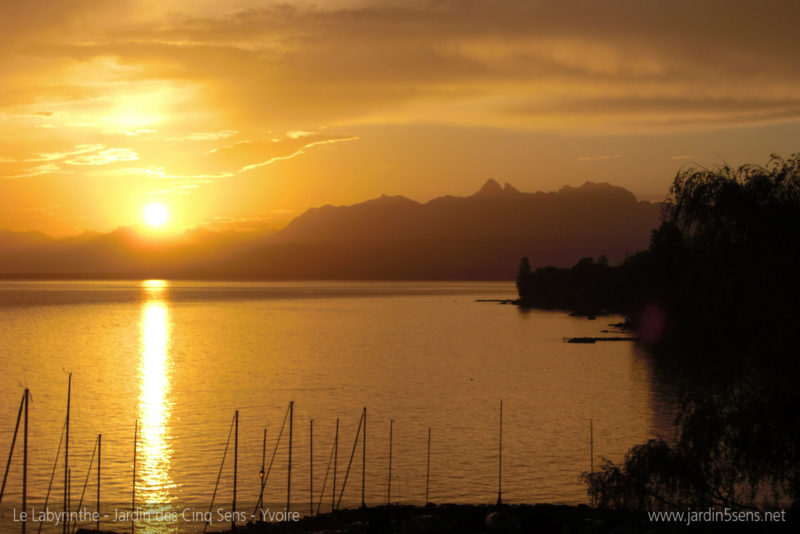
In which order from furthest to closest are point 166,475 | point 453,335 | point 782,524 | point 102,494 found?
point 453,335 < point 166,475 < point 102,494 < point 782,524

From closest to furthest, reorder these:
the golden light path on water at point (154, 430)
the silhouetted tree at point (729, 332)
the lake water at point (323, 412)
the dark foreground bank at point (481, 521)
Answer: the silhouetted tree at point (729, 332), the dark foreground bank at point (481, 521), the golden light path on water at point (154, 430), the lake water at point (323, 412)

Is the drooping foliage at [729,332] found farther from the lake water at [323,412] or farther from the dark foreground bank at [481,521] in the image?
the lake water at [323,412]

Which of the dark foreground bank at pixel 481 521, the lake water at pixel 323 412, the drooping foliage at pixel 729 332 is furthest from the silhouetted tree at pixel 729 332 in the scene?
the lake water at pixel 323 412

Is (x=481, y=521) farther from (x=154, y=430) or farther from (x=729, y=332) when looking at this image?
(x=154, y=430)

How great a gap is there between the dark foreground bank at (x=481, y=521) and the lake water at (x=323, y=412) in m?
4.74

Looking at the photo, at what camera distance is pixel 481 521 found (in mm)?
39031

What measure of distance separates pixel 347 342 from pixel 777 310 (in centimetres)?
12932

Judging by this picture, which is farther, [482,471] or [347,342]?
[347,342]

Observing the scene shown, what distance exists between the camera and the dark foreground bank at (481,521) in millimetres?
33625

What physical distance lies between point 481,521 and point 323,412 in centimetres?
3856

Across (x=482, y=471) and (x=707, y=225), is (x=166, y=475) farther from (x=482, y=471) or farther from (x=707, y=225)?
(x=707, y=225)

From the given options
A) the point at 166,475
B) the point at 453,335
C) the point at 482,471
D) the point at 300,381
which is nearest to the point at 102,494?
the point at 166,475

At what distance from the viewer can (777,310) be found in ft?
89.0

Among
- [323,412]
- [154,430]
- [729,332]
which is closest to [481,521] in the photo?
[729,332]
